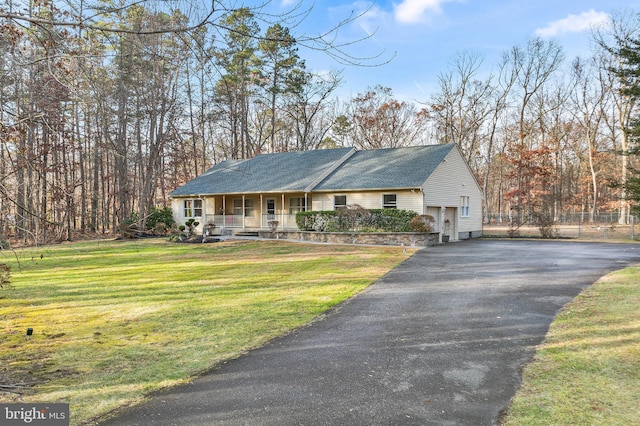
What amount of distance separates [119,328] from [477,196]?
23173 millimetres

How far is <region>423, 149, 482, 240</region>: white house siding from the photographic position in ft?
64.6

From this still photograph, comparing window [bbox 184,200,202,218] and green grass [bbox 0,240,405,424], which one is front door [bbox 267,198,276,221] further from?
green grass [bbox 0,240,405,424]

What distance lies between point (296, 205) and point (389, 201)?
6447mm

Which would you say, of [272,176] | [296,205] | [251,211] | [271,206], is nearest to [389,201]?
[296,205]

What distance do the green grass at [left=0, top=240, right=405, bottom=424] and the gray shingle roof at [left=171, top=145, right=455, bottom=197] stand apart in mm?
8046

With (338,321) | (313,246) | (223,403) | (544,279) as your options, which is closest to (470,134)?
(313,246)

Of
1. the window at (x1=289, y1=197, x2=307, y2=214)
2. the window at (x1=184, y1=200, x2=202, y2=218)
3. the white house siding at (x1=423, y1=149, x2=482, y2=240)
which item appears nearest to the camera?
the white house siding at (x1=423, y1=149, x2=482, y2=240)

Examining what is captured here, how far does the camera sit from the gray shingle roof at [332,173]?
66.3 ft

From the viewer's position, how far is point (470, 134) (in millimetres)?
39031

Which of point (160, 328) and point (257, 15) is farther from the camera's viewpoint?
point (160, 328)

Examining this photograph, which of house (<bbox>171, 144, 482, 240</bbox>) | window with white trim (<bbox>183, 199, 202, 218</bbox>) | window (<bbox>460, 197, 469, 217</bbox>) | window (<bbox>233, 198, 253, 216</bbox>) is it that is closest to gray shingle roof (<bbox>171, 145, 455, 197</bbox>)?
house (<bbox>171, 144, 482, 240</bbox>)

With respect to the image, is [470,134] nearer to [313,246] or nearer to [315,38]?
[313,246]

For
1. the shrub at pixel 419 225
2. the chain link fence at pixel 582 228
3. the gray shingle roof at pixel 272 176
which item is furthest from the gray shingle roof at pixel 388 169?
the chain link fence at pixel 582 228

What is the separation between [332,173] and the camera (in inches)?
917
